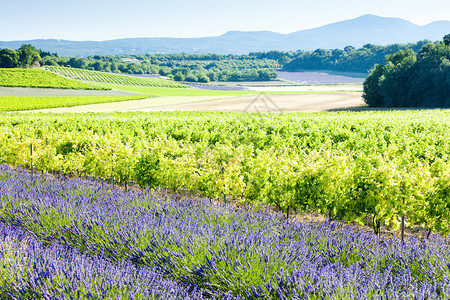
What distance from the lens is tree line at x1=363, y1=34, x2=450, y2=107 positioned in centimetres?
Answer: 5256

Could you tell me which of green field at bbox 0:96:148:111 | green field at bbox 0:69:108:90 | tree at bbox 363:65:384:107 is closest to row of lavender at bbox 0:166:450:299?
green field at bbox 0:96:148:111

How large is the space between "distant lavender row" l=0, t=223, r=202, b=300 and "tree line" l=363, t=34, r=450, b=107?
5699 cm

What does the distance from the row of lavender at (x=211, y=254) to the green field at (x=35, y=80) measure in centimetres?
8619

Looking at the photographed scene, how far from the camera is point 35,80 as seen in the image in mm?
89812

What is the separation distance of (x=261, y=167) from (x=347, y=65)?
151 meters

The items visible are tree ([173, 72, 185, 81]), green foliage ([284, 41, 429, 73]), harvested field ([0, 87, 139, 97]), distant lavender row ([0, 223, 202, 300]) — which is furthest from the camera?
tree ([173, 72, 185, 81])

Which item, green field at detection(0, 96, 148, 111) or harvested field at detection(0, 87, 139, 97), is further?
harvested field at detection(0, 87, 139, 97)

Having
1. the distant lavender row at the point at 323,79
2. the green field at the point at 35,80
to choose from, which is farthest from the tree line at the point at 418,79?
the distant lavender row at the point at 323,79

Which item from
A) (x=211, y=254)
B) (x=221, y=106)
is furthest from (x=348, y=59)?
(x=211, y=254)

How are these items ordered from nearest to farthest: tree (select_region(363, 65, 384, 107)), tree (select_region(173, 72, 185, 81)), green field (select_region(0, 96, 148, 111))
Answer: green field (select_region(0, 96, 148, 111)) → tree (select_region(363, 65, 384, 107)) → tree (select_region(173, 72, 185, 81))

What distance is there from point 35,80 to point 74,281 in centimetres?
9756

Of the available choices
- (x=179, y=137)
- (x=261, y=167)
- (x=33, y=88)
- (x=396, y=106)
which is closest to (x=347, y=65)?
(x=396, y=106)

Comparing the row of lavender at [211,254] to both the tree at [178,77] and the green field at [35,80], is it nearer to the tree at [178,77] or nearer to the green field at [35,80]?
the green field at [35,80]

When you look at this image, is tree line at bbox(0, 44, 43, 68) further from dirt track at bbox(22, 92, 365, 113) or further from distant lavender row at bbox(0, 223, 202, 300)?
Answer: distant lavender row at bbox(0, 223, 202, 300)
